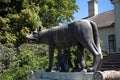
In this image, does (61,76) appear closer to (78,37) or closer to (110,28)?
(78,37)

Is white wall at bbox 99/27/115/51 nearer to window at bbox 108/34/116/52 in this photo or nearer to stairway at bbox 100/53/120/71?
window at bbox 108/34/116/52

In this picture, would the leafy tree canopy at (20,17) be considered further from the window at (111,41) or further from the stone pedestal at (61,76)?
the stone pedestal at (61,76)

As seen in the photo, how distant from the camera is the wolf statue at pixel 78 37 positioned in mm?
7934

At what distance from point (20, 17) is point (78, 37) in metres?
14.4

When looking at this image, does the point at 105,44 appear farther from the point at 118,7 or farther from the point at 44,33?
the point at 44,33

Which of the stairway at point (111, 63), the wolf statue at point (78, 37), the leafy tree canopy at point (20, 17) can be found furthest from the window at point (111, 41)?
the wolf statue at point (78, 37)

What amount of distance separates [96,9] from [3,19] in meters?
22.9

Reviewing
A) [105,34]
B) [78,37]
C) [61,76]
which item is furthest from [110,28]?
[61,76]

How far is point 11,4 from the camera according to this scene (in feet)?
76.9

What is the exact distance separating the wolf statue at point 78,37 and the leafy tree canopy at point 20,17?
1175 cm

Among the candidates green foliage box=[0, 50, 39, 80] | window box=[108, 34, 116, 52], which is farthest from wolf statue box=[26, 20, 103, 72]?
window box=[108, 34, 116, 52]

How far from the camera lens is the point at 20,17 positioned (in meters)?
21.9

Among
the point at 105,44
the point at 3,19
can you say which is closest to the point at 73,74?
the point at 3,19

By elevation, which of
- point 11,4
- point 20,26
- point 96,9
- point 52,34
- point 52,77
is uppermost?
point 96,9
